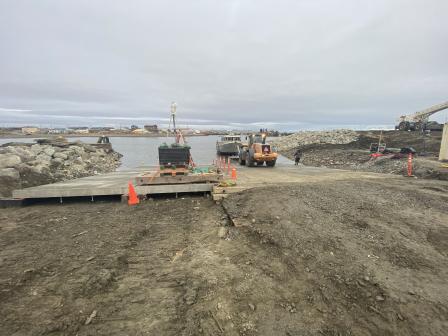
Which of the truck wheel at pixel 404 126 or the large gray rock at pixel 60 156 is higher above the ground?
the truck wheel at pixel 404 126

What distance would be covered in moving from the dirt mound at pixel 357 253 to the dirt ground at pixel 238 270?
0.07 feet

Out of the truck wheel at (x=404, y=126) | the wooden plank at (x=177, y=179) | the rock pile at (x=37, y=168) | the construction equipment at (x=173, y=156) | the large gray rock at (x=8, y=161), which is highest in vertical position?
the truck wheel at (x=404, y=126)

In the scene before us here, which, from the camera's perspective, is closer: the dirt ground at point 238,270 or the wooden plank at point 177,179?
the dirt ground at point 238,270

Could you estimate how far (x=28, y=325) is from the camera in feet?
11.9

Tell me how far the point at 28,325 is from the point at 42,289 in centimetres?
94

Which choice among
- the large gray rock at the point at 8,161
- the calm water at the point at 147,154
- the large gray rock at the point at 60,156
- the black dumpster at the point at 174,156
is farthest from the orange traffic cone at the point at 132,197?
the calm water at the point at 147,154

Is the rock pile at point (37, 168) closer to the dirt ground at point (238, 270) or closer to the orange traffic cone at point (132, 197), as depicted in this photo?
the dirt ground at point (238, 270)

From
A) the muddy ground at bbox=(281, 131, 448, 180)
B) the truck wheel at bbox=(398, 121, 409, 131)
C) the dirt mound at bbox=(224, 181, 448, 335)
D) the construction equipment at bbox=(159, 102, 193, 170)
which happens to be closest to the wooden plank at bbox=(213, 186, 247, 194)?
the dirt mound at bbox=(224, 181, 448, 335)

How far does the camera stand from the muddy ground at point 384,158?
580 inches

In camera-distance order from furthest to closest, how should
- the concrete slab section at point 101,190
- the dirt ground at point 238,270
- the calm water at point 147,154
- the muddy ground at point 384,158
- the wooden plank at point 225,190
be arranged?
the calm water at point 147,154
the muddy ground at point 384,158
the concrete slab section at point 101,190
the wooden plank at point 225,190
the dirt ground at point 238,270

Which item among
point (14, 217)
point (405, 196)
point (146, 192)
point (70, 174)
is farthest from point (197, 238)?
point (70, 174)

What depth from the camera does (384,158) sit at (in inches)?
800

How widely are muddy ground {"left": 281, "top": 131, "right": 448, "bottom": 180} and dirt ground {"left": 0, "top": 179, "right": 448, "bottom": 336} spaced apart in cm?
798

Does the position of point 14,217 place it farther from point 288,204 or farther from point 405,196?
point 405,196
